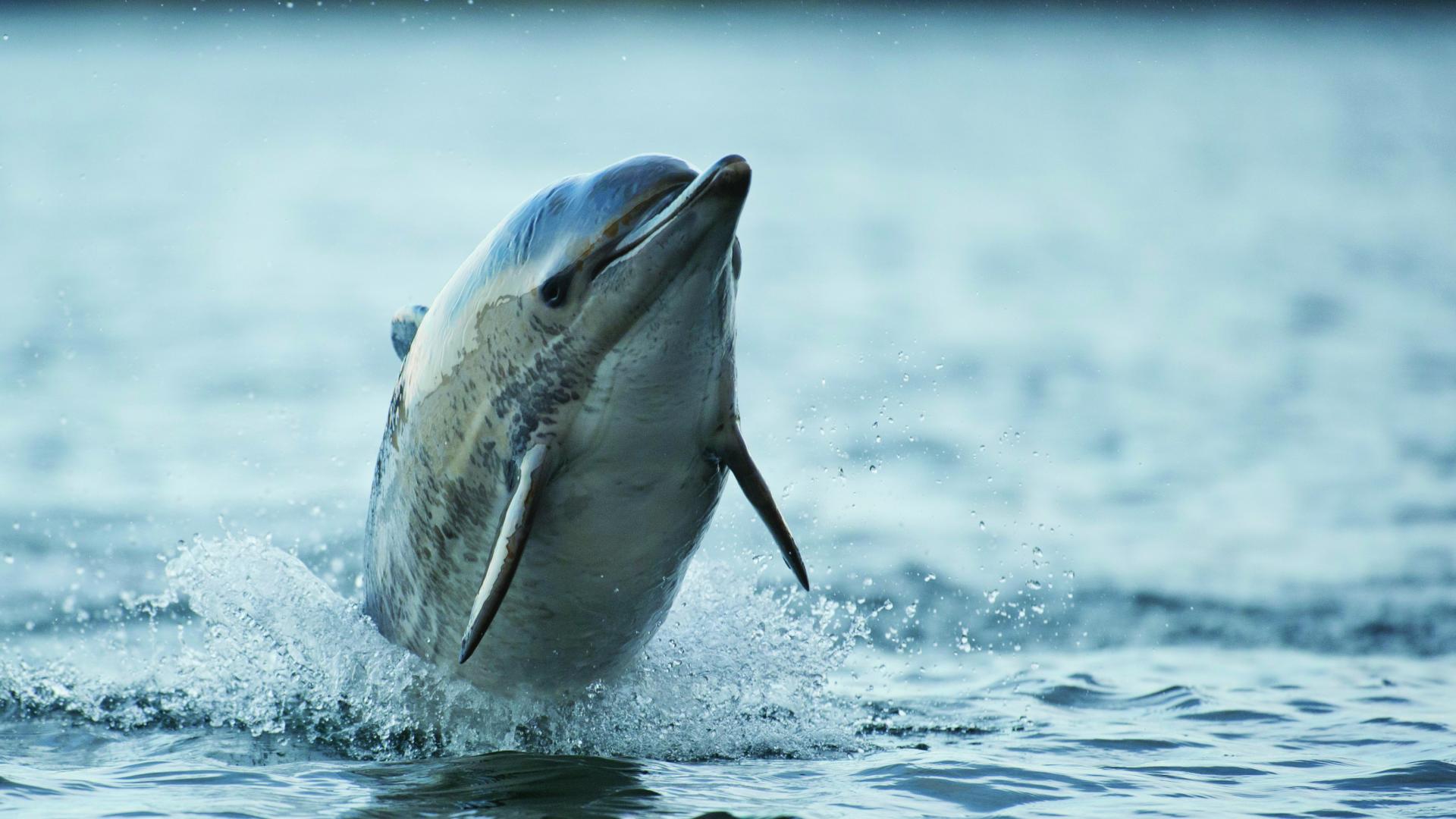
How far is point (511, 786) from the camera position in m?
7.59

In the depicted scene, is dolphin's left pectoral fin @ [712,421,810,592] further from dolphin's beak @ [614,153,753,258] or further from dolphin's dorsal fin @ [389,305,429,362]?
dolphin's dorsal fin @ [389,305,429,362]

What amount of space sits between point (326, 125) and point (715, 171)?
6099 centimetres

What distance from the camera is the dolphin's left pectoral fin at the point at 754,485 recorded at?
7.18m

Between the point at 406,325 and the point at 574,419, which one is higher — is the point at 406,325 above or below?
above

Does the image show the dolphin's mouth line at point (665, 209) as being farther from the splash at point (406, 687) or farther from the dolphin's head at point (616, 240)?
the splash at point (406, 687)

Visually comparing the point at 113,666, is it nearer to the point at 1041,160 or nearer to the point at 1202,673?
the point at 1202,673

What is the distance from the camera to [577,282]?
700 cm

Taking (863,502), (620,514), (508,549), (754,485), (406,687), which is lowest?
(406,687)

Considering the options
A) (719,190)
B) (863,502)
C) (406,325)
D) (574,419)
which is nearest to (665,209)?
(719,190)

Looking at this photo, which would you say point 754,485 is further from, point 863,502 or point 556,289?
point 863,502

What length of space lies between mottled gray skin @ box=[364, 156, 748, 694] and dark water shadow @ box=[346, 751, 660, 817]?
17.0 inches

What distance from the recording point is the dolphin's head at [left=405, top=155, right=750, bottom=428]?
649 centimetres

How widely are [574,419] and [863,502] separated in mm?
8475

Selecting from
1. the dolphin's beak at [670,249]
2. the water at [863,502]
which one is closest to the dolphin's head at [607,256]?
the dolphin's beak at [670,249]
